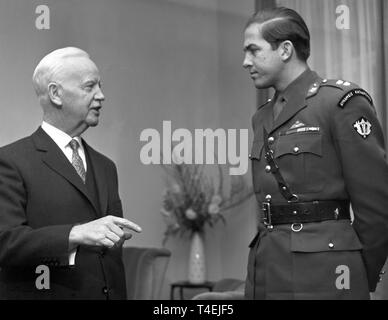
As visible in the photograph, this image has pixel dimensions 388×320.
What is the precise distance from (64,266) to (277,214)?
1.78 feet

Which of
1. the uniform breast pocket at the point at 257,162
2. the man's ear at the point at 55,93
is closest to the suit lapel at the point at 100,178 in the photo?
the man's ear at the point at 55,93

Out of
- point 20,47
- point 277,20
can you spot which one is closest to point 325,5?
point 20,47

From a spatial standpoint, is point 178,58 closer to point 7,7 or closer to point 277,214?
point 7,7

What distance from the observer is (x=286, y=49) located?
184cm

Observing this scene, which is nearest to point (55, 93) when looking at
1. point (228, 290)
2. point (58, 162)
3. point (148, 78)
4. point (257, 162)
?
point (58, 162)

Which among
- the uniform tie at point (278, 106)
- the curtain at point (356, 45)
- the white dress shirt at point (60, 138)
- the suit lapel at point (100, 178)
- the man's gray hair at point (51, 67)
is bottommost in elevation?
the suit lapel at point (100, 178)

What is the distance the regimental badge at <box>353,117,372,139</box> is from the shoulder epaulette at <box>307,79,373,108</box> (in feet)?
0.19

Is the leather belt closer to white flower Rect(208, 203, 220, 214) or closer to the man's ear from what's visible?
the man's ear

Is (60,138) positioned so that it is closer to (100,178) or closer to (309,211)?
(100,178)

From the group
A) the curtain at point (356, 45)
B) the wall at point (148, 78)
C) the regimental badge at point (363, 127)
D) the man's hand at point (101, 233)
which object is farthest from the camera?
the wall at point (148, 78)

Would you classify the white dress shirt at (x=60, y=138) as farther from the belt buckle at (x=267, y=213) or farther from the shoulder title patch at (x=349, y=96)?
the shoulder title patch at (x=349, y=96)

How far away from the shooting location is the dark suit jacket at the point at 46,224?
1.66 meters

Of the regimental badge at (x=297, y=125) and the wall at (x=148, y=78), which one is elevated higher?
the wall at (x=148, y=78)

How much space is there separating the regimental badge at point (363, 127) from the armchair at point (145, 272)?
1876 mm
